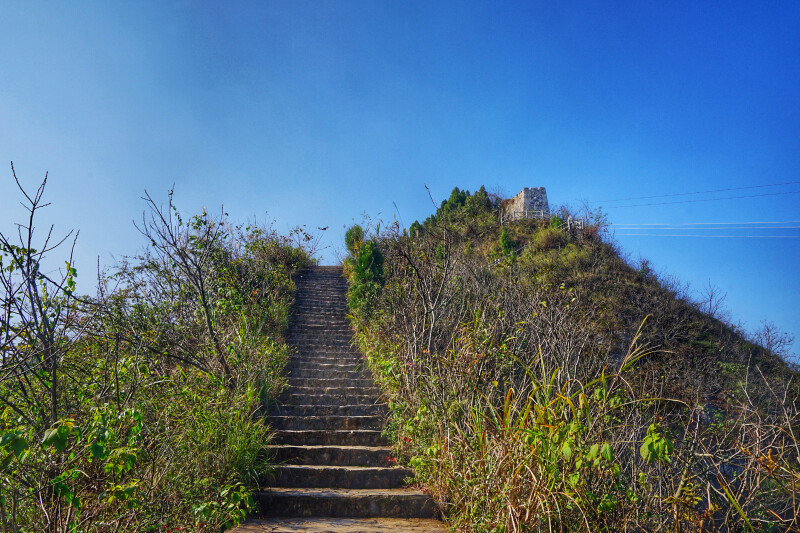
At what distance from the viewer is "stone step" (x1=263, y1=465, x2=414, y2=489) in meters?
5.07

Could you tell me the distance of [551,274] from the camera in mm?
16125

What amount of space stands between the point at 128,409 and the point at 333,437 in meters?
3.65

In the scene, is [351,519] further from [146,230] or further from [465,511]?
[146,230]

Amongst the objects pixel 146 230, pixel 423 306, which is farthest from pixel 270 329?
pixel 423 306

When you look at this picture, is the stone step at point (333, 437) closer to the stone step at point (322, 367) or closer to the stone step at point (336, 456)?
the stone step at point (336, 456)

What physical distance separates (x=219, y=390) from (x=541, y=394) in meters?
3.68

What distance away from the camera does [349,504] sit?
15.1ft

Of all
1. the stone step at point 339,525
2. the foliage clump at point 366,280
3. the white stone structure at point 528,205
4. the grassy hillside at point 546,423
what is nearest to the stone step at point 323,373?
the grassy hillside at point 546,423

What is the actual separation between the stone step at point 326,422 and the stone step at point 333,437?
32 centimetres

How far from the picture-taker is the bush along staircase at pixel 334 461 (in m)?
4.46

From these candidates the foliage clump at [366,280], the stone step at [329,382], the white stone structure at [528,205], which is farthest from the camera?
the white stone structure at [528,205]

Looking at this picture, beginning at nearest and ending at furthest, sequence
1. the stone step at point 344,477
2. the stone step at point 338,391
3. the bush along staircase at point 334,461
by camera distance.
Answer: the bush along staircase at point 334,461
the stone step at point 344,477
the stone step at point 338,391

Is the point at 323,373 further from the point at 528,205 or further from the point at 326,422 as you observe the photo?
the point at 528,205

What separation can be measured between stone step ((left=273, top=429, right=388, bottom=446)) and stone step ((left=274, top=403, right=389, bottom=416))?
2.14 feet
